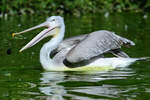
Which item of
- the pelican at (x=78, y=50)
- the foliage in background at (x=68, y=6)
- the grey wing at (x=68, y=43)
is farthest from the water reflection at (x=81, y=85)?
the foliage in background at (x=68, y=6)

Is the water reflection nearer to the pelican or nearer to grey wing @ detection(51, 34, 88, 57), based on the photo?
the pelican

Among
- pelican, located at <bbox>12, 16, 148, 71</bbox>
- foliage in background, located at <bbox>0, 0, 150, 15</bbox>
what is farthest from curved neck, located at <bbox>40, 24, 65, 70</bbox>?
foliage in background, located at <bbox>0, 0, 150, 15</bbox>

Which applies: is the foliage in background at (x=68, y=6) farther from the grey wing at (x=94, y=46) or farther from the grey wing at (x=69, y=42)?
the grey wing at (x=94, y=46)

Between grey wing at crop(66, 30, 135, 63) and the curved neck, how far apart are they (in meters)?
0.39

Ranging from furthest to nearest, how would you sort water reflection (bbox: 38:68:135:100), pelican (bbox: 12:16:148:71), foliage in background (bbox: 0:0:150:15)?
1. foliage in background (bbox: 0:0:150:15)
2. pelican (bbox: 12:16:148:71)
3. water reflection (bbox: 38:68:135:100)

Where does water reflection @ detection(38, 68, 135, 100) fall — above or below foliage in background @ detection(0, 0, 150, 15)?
below

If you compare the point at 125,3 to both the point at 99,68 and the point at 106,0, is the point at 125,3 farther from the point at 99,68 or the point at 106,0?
the point at 99,68

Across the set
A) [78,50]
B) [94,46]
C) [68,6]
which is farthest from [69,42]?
[68,6]

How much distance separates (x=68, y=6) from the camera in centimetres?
1816

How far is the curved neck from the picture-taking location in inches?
319

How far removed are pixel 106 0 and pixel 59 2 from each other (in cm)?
229

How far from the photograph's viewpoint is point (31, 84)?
23.0 feet

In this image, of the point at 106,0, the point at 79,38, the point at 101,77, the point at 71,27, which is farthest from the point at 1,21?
the point at 101,77

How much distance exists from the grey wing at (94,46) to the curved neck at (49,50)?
1.29 ft
